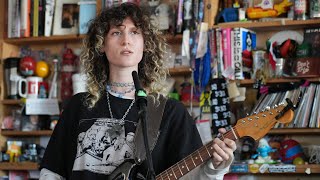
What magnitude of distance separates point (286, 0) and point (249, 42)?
0.31 meters

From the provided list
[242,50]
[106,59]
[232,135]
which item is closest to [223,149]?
[232,135]

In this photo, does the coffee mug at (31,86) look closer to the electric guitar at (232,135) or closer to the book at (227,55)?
the book at (227,55)

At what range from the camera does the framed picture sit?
3.64 metres

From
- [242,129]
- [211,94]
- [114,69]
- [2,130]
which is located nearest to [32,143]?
[2,130]

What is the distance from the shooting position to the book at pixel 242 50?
309 cm

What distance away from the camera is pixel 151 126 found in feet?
5.80

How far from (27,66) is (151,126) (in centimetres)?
205

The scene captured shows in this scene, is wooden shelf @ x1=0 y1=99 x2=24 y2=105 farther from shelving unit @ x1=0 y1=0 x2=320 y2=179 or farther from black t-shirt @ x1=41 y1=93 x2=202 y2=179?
black t-shirt @ x1=41 y1=93 x2=202 y2=179

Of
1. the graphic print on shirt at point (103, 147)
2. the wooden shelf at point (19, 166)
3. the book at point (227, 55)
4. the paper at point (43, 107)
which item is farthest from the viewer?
the paper at point (43, 107)

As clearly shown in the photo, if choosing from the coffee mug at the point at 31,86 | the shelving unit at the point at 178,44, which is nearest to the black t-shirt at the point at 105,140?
the shelving unit at the point at 178,44

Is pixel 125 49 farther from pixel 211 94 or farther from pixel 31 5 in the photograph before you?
pixel 31 5

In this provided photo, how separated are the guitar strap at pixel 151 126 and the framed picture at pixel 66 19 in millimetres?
1890

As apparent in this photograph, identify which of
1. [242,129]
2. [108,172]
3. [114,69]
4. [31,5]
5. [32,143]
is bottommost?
[32,143]

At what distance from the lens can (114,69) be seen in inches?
73.1
